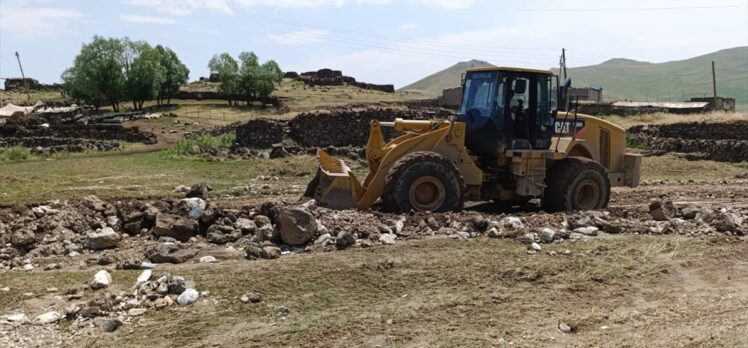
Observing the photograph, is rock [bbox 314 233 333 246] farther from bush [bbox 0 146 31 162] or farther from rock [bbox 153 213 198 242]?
bush [bbox 0 146 31 162]

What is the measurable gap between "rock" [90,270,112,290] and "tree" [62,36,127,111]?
56368mm

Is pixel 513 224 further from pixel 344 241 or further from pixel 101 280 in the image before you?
pixel 101 280

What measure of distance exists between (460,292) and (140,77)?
189 ft

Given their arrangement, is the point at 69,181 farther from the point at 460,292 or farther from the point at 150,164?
the point at 460,292

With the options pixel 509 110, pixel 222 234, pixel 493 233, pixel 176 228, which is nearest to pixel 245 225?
pixel 222 234

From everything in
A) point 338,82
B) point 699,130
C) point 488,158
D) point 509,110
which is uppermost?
point 338,82

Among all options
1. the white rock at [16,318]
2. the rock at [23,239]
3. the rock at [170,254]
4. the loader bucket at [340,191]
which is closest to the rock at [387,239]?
the loader bucket at [340,191]

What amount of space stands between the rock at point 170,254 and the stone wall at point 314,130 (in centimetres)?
2084

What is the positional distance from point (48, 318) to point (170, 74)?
209 feet

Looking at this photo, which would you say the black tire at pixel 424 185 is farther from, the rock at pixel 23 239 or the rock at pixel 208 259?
the rock at pixel 23 239

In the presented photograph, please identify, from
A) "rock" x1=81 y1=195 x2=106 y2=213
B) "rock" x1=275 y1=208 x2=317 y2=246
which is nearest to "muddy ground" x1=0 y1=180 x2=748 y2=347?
"rock" x1=275 y1=208 x2=317 y2=246

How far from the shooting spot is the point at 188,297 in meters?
6.70

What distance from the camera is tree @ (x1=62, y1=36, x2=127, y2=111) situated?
59594 mm

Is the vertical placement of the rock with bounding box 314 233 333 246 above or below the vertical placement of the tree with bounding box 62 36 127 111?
below
